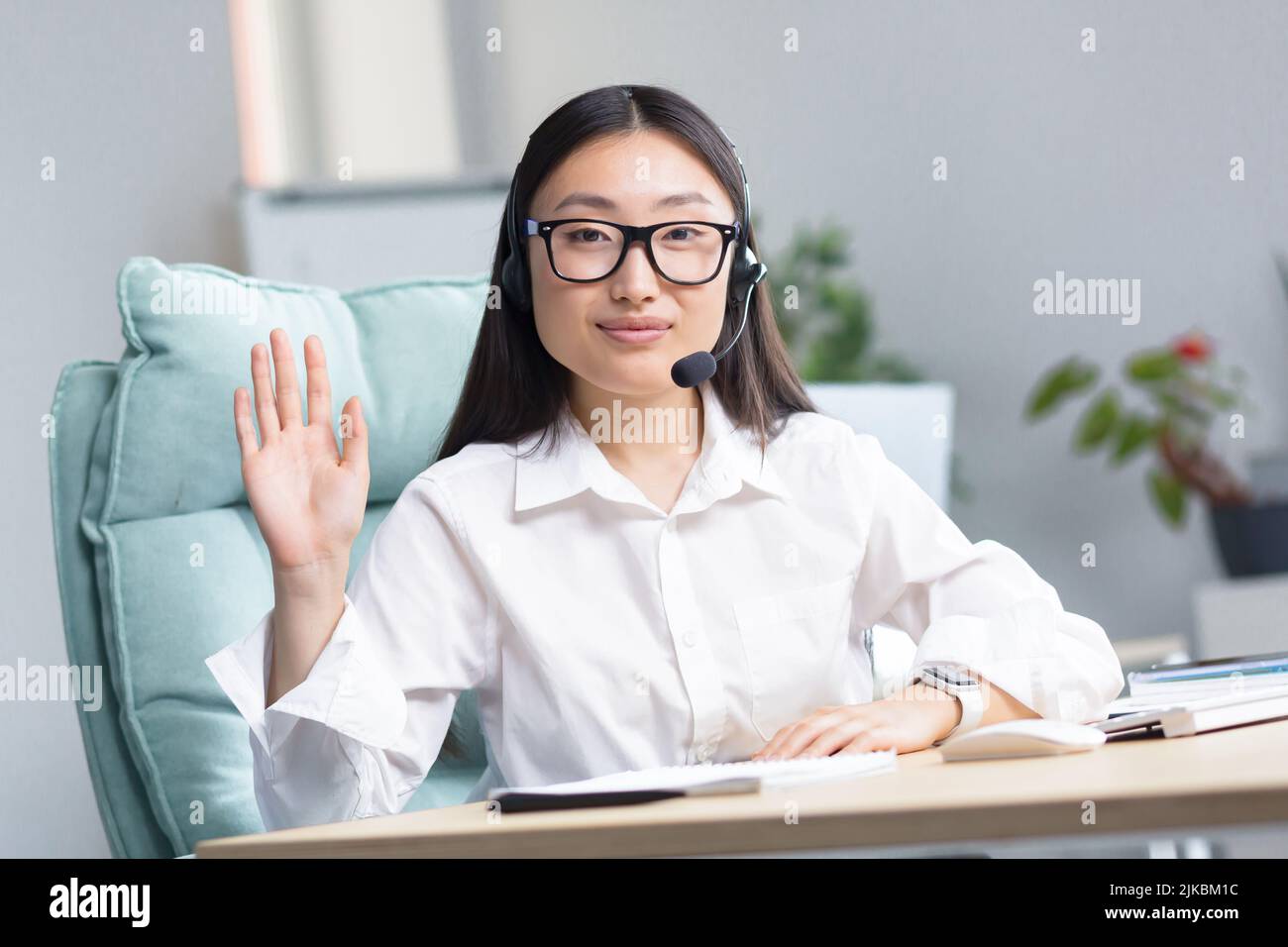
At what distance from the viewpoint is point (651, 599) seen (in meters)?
1.12

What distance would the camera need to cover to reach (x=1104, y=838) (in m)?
0.60

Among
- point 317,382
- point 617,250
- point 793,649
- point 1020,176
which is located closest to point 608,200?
point 617,250

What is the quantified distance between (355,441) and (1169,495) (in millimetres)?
2379

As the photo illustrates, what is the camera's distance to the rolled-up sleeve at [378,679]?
3.12 ft

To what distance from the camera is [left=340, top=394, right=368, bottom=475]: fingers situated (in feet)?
3.18

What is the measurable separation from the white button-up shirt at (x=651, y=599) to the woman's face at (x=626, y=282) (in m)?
0.11

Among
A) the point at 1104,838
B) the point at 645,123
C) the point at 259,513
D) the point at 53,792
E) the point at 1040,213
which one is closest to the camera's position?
the point at 1104,838

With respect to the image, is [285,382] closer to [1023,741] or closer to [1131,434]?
[1023,741]

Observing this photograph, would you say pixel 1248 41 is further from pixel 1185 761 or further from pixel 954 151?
pixel 1185 761

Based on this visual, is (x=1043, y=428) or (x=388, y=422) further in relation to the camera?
(x=1043, y=428)

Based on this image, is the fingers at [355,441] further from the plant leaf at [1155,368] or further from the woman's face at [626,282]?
the plant leaf at [1155,368]

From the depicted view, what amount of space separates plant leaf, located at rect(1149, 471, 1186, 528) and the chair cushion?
1.91 m
